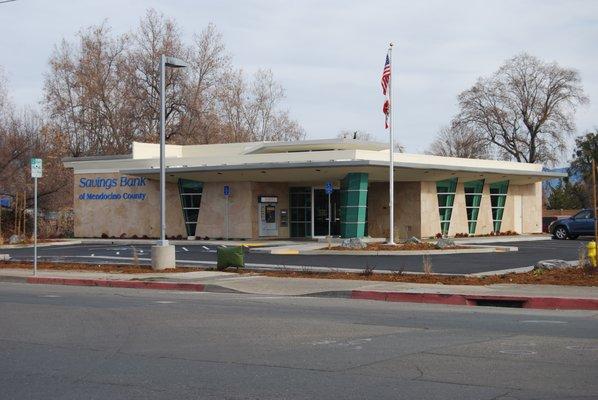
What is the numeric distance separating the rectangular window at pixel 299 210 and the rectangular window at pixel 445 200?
7546 mm

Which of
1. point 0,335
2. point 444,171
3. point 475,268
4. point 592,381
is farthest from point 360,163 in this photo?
point 592,381

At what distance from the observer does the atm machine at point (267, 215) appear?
140ft

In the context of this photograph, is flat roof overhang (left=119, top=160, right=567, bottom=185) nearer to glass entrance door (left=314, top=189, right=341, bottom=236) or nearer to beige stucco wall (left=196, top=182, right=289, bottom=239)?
beige stucco wall (left=196, top=182, right=289, bottom=239)

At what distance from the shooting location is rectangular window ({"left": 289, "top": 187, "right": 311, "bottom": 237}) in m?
44.4

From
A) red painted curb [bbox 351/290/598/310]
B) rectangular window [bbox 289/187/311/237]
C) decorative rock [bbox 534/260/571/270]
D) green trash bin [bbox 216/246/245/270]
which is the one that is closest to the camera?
red painted curb [bbox 351/290/598/310]

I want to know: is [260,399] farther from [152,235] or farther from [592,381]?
[152,235]

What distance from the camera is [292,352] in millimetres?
9961

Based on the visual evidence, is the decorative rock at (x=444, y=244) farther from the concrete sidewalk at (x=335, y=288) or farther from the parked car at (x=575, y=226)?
the parked car at (x=575, y=226)

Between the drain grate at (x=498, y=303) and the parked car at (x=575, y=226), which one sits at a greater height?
the parked car at (x=575, y=226)

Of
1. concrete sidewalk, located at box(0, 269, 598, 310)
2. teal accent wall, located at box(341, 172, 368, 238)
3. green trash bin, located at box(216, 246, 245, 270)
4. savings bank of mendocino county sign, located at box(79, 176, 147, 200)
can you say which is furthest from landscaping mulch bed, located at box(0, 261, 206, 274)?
savings bank of mendocino county sign, located at box(79, 176, 147, 200)

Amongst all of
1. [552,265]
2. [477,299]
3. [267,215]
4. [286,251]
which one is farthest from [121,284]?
[267,215]

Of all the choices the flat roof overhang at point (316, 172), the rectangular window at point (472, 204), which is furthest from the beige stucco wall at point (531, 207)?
the rectangular window at point (472, 204)

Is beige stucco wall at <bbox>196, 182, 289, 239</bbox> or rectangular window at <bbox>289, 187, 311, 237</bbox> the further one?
rectangular window at <bbox>289, 187, 311, 237</bbox>

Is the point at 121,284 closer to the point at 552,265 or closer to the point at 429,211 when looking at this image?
the point at 552,265
